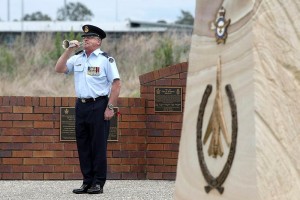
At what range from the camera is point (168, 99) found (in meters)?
11.0

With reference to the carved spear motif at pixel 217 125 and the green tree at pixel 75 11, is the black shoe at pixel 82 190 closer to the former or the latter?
the carved spear motif at pixel 217 125

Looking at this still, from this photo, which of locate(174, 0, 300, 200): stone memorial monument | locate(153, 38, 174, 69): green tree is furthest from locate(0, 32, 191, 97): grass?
locate(174, 0, 300, 200): stone memorial monument

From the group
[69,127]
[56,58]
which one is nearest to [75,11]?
[56,58]

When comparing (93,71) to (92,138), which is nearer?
(93,71)

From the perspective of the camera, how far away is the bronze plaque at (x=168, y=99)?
1101cm

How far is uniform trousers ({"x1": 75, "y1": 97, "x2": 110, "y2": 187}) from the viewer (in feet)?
31.2

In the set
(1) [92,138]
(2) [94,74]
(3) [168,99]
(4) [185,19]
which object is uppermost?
(4) [185,19]

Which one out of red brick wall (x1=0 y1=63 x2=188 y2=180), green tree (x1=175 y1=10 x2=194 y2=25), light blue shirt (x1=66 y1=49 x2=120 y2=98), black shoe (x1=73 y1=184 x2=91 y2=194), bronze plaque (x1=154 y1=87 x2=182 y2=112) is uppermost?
green tree (x1=175 y1=10 x2=194 y2=25)

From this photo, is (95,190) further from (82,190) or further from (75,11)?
(75,11)

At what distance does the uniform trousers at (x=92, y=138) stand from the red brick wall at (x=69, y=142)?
4.25ft

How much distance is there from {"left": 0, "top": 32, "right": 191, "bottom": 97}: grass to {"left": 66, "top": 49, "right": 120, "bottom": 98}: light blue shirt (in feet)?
21.4

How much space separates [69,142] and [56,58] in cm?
968

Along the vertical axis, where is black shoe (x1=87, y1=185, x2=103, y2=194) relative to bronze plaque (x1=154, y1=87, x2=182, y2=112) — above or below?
below

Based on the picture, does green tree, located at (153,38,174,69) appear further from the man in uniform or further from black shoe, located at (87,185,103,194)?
black shoe, located at (87,185,103,194)
